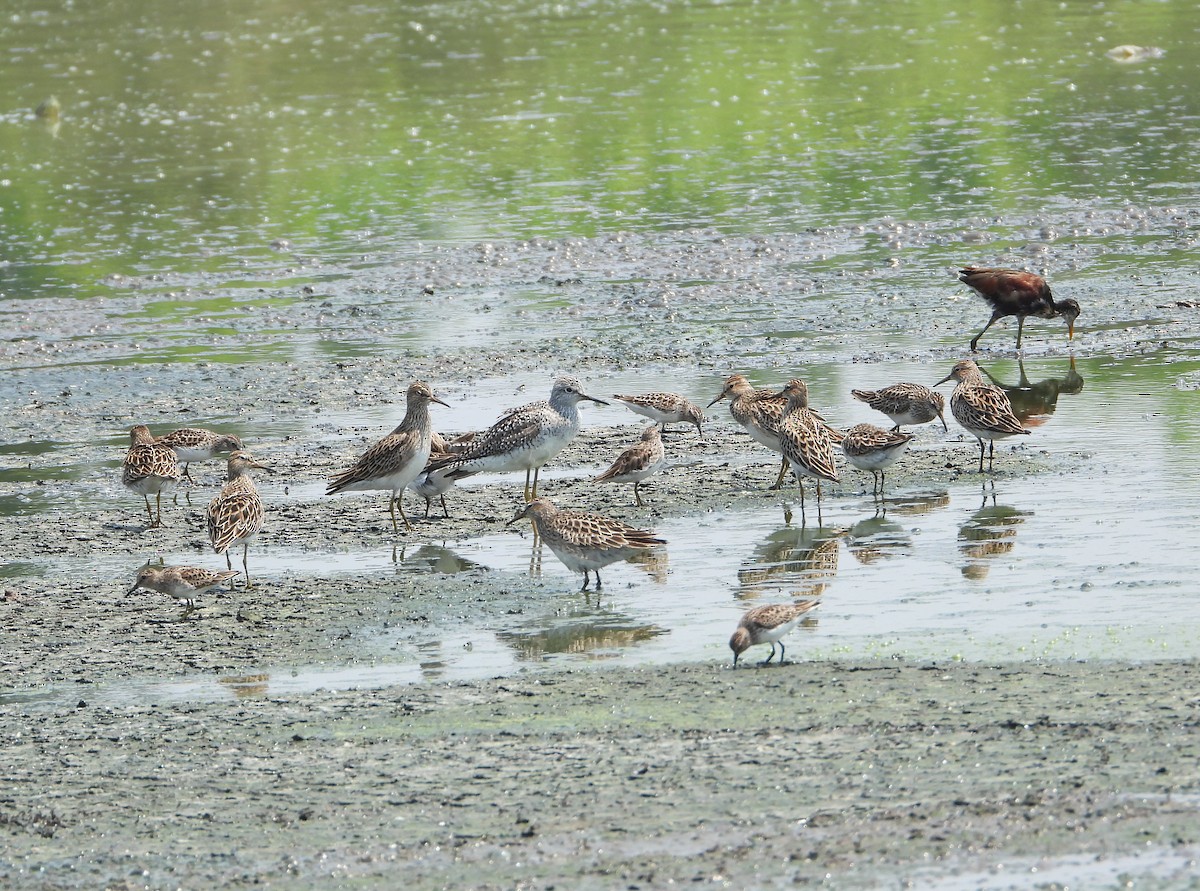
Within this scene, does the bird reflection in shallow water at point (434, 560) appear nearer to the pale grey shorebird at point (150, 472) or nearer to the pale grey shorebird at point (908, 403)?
the pale grey shorebird at point (150, 472)

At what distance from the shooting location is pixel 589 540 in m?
12.6

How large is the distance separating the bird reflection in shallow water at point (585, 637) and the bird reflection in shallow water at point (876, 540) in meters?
2.05

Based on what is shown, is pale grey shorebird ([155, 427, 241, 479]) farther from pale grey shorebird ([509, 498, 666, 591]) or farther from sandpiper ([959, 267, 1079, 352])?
sandpiper ([959, 267, 1079, 352])

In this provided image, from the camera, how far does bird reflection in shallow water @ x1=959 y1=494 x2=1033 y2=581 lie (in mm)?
12734

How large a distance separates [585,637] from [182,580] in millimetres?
2804

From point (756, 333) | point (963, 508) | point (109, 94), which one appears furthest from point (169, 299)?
point (109, 94)

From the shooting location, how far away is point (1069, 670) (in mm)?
10289

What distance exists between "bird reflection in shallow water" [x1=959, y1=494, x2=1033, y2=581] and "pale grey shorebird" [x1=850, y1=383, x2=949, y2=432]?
1927 mm

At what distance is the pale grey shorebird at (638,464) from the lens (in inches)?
581

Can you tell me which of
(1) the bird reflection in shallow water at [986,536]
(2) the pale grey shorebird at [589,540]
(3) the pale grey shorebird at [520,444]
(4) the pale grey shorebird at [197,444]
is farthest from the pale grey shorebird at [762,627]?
(4) the pale grey shorebird at [197,444]

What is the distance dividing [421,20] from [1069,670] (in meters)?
47.4

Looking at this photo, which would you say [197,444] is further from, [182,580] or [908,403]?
[908,403]

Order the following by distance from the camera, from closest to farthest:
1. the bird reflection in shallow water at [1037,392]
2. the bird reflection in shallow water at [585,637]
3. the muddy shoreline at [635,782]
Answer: the muddy shoreline at [635,782], the bird reflection in shallow water at [585,637], the bird reflection in shallow water at [1037,392]

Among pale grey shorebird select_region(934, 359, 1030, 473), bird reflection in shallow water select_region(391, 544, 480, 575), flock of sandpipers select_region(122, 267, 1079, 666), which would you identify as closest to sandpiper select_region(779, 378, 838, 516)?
flock of sandpipers select_region(122, 267, 1079, 666)
